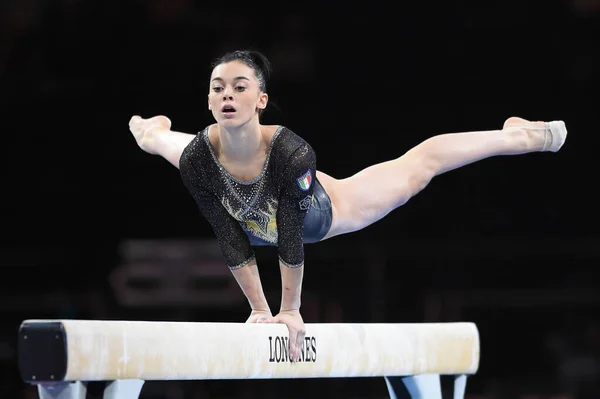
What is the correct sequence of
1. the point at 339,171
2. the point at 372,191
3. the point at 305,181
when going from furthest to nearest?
the point at 339,171, the point at 372,191, the point at 305,181

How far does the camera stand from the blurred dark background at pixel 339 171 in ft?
22.5

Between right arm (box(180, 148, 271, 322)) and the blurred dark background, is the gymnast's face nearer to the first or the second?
right arm (box(180, 148, 271, 322))

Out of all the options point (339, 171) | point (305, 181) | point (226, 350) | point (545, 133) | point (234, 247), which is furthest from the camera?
point (339, 171)

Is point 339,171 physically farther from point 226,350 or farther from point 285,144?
point 226,350

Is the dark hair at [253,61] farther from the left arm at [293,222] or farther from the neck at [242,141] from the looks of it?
the left arm at [293,222]

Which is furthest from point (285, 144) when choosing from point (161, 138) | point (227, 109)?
point (161, 138)

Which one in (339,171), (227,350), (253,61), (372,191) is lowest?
(227,350)

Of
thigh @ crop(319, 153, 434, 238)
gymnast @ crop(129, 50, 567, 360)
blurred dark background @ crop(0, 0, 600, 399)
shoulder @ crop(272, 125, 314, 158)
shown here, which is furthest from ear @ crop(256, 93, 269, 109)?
blurred dark background @ crop(0, 0, 600, 399)

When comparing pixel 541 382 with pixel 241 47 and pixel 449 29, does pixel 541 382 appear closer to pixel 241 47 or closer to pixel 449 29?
pixel 449 29

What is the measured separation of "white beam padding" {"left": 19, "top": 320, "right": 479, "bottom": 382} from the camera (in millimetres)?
2818

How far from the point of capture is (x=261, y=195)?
12.2 ft

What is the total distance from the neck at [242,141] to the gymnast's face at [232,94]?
0.06 m

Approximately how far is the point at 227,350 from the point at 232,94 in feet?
3.52

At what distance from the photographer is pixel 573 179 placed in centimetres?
776
